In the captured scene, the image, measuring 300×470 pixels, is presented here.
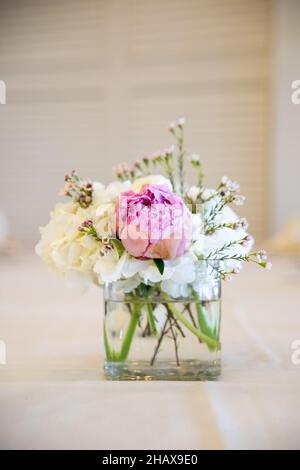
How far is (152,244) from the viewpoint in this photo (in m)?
0.51

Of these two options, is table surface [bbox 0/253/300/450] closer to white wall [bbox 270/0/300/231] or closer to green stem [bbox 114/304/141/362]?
green stem [bbox 114/304/141/362]

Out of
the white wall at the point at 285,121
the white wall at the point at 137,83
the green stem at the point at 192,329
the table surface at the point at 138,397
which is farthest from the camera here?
the white wall at the point at 137,83

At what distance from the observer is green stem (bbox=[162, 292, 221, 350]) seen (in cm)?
59

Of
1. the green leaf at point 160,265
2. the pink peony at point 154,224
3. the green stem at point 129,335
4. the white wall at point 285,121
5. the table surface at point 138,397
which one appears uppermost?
the white wall at point 285,121

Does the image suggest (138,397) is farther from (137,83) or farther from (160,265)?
(137,83)

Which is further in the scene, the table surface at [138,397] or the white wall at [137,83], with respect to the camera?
the white wall at [137,83]

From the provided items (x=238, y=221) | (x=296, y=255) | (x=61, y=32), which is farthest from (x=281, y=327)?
(x=61, y=32)

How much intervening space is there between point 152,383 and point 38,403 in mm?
137

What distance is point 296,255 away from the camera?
1.86 meters

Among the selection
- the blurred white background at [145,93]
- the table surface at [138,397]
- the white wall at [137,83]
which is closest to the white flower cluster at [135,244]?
the table surface at [138,397]

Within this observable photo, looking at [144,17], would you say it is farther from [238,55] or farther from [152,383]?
[152,383]

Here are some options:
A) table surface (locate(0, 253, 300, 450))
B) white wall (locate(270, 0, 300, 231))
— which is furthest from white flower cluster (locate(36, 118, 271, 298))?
white wall (locate(270, 0, 300, 231))

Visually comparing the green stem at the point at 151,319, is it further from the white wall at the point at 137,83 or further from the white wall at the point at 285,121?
the white wall at the point at 137,83

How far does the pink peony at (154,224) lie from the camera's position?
51cm
